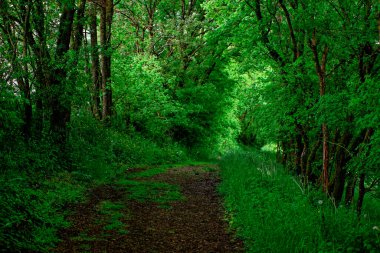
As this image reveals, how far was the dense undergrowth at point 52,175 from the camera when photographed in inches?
194

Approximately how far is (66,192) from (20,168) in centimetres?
120

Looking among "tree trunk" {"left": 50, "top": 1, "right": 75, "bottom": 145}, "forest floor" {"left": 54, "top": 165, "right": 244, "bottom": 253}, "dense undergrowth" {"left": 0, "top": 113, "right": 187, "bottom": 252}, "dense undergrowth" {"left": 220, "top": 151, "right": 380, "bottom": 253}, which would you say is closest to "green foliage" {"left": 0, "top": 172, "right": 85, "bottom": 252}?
"dense undergrowth" {"left": 0, "top": 113, "right": 187, "bottom": 252}

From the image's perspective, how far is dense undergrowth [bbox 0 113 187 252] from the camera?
16.2 ft

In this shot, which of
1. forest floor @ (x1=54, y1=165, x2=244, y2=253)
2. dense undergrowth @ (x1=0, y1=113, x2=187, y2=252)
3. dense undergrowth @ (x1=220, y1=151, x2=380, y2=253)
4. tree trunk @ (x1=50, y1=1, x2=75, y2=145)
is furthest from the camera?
tree trunk @ (x1=50, y1=1, x2=75, y2=145)

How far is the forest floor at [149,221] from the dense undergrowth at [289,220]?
37 cm

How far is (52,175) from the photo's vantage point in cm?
856

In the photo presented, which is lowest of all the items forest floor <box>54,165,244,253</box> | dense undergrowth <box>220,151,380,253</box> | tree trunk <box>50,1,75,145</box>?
forest floor <box>54,165,244,253</box>

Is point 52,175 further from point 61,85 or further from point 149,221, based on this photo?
point 149,221

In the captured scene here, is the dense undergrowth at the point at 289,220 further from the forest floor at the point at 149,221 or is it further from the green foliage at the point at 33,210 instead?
the green foliage at the point at 33,210

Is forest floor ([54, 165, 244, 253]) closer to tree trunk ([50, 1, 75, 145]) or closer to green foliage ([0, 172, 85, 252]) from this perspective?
green foliage ([0, 172, 85, 252])

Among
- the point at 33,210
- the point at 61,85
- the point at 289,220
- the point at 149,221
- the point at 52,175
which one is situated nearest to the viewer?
the point at 289,220

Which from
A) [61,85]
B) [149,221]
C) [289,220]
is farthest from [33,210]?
[61,85]

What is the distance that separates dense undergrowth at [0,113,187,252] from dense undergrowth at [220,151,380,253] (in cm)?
318

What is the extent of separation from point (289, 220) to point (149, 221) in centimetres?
265
